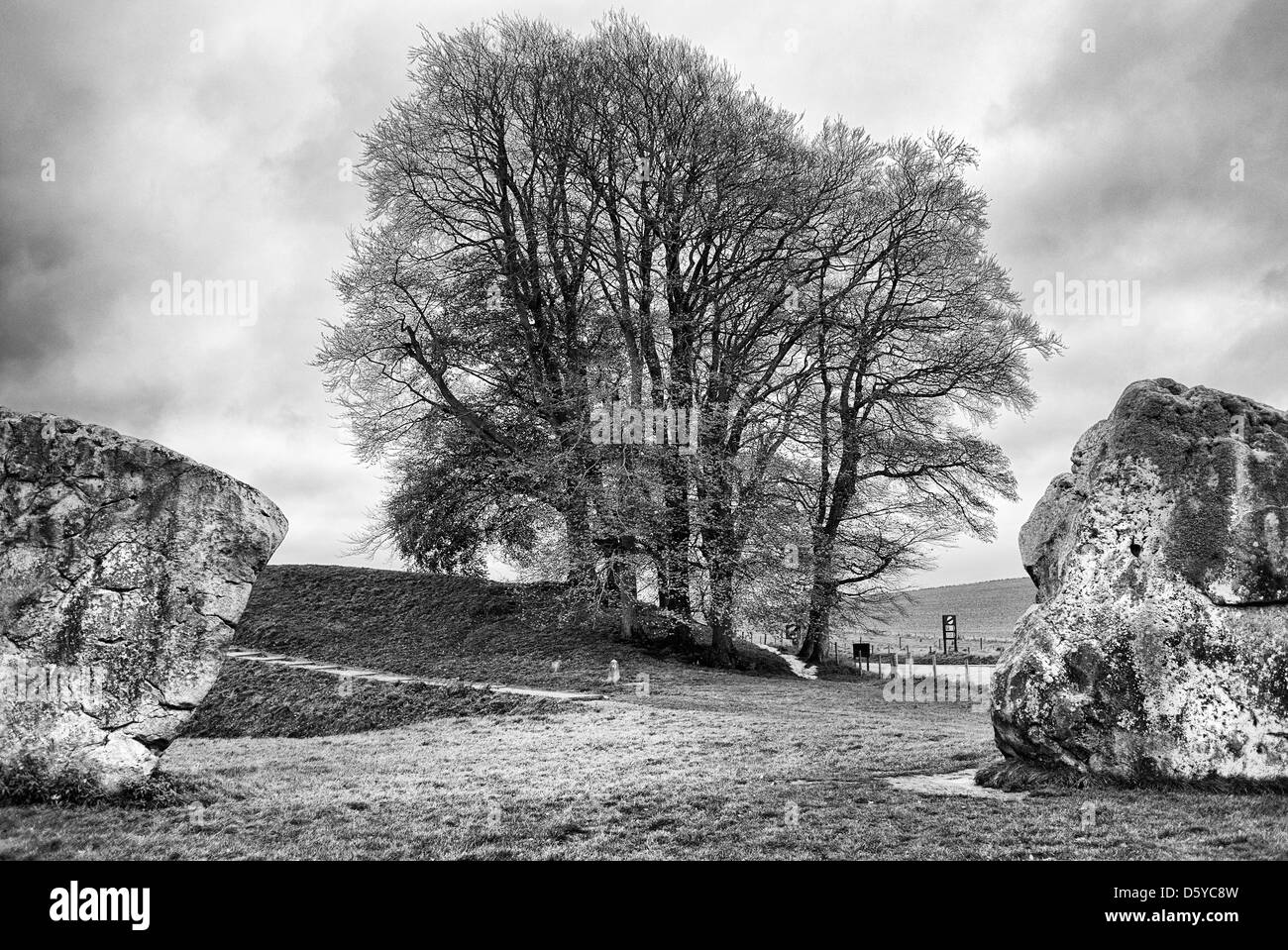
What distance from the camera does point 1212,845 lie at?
6.29 meters

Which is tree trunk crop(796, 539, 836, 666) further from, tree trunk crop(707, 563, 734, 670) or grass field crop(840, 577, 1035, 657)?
grass field crop(840, 577, 1035, 657)

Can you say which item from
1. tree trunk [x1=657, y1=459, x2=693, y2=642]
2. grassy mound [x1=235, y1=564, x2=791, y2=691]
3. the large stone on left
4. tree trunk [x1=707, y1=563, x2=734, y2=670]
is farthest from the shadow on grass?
tree trunk [x1=707, y1=563, x2=734, y2=670]

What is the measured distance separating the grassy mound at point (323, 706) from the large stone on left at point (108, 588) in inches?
287

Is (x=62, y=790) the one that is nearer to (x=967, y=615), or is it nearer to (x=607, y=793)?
(x=607, y=793)

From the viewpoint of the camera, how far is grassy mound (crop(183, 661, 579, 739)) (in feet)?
51.8

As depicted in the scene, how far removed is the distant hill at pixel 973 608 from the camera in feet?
157

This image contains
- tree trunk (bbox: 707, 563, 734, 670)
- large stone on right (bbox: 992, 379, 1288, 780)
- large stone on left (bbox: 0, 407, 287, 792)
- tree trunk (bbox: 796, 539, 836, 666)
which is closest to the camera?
large stone on right (bbox: 992, 379, 1288, 780)

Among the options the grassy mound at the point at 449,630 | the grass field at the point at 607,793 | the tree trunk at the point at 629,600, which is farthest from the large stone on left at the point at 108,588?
the tree trunk at the point at 629,600

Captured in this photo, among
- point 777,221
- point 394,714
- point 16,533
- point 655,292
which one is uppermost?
point 777,221

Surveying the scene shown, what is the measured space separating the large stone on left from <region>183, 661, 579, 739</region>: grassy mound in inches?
287

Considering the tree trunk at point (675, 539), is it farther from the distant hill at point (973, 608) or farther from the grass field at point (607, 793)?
the distant hill at point (973, 608)

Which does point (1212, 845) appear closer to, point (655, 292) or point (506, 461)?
point (506, 461)
